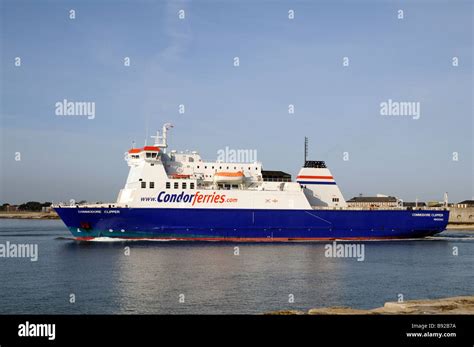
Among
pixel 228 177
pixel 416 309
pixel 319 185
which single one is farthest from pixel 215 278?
pixel 319 185

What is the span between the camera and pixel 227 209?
134ft

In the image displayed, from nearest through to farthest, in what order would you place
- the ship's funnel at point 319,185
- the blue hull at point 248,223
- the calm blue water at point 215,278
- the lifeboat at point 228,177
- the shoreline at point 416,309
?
the shoreline at point 416,309 < the calm blue water at point 215,278 < the blue hull at point 248,223 < the lifeboat at point 228,177 < the ship's funnel at point 319,185

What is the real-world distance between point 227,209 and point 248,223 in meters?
1.87

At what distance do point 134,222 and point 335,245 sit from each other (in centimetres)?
1417

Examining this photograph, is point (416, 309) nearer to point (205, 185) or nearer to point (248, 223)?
point (248, 223)

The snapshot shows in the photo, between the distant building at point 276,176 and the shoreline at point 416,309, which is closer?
the shoreline at point 416,309

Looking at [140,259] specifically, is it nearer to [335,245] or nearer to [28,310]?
[28,310]

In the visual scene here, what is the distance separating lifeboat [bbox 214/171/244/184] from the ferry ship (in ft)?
0.25

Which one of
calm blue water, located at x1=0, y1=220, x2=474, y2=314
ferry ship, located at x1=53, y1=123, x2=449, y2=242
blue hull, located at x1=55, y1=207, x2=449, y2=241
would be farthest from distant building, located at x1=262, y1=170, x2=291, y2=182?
calm blue water, located at x1=0, y1=220, x2=474, y2=314

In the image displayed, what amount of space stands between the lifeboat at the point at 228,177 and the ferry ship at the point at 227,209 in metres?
0.07

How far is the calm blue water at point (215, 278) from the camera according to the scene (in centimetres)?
1964
